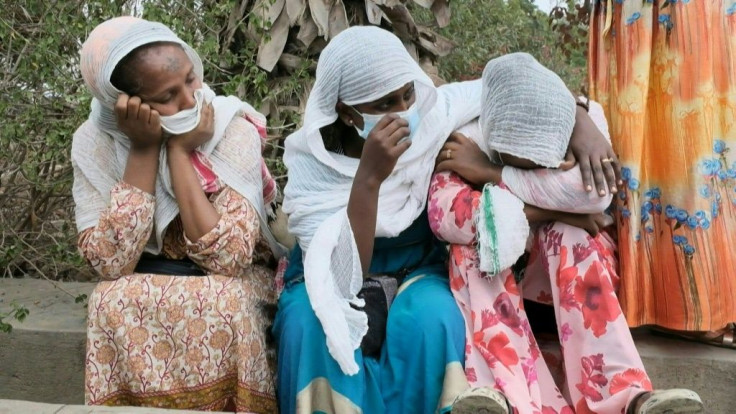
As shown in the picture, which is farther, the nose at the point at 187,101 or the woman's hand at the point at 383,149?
the nose at the point at 187,101

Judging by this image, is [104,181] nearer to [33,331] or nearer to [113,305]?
[113,305]

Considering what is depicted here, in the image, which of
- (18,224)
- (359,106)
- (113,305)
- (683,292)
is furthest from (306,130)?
(18,224)

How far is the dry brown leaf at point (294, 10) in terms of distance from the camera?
391cm

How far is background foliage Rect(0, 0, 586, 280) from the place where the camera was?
373cm

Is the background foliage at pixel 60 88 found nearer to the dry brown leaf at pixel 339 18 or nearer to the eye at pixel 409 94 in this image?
the dry brown leaf at pixel 339 18

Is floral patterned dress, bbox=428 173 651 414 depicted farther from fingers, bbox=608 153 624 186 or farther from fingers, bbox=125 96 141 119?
fingers, bbox=125 96 141 119

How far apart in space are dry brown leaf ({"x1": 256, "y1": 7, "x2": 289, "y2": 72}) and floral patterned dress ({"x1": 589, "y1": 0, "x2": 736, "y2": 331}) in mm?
1671

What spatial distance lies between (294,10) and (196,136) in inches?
52.0

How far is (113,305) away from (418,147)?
114 cm

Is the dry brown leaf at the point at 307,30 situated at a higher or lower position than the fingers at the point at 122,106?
higher

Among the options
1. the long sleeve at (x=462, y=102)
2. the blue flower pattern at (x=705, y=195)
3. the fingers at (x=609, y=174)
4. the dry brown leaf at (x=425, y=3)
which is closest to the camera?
the fingers at (x=609, y=174)

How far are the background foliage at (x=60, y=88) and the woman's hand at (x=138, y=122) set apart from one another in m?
0.93

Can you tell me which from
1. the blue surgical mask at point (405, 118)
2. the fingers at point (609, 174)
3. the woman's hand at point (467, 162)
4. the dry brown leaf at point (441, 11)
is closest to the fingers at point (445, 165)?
the woman's hand at point (467, 162)

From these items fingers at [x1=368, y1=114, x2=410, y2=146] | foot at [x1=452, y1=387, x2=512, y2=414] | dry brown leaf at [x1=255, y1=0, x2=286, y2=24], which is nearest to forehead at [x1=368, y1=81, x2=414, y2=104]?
fingers at [x1=368, y1=114, x2=410, y2=146]
